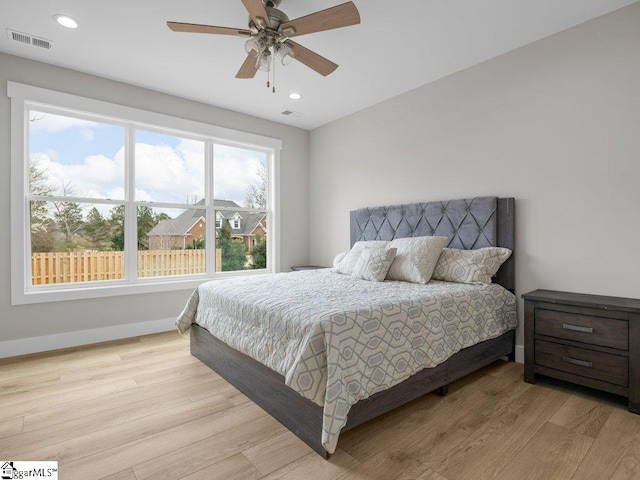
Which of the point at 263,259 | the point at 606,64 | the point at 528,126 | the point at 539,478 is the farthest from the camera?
the point at 263,259

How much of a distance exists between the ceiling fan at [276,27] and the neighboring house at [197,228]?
7.54 feet

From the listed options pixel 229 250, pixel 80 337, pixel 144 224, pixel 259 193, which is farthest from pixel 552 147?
pixel 80 337

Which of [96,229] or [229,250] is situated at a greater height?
[96,229]

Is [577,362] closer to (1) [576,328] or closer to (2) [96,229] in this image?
(1) [576,328]

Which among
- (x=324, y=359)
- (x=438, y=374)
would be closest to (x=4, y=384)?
(x=324, y=359)

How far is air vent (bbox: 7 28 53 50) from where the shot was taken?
8.89 feet

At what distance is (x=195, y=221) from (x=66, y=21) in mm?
2256

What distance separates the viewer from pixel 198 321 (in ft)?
9.47

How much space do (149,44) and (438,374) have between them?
136 inches

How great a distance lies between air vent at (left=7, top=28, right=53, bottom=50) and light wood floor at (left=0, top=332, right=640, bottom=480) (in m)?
2.74

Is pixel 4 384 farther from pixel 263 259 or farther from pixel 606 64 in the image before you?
pixel 606 64

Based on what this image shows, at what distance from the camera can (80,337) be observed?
11.1 ft

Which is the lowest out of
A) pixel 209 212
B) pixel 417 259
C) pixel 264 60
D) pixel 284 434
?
pixel 284 434

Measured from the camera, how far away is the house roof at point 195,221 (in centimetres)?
401
